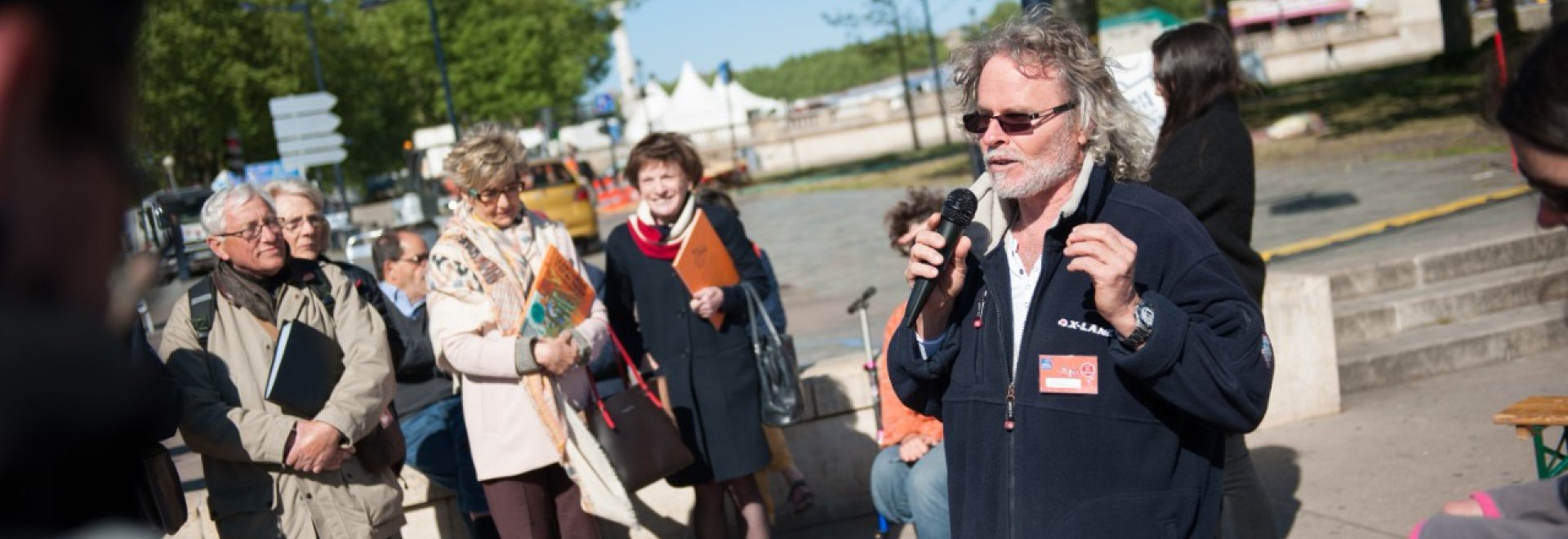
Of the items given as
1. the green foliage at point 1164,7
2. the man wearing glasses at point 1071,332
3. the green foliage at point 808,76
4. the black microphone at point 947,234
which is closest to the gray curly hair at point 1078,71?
the man wearing glasses at point 1071,332

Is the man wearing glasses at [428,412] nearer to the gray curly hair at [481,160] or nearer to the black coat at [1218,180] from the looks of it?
the gray curly hair at [481,160]

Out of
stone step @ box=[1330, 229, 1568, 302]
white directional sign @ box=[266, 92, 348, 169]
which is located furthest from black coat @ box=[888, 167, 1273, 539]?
white directional sign @ box=[266, 92, 348, 169]

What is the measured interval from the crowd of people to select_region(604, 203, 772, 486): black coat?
0.01 meters

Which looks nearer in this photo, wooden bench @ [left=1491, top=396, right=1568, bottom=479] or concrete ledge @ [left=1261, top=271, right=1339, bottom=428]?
wooden bench @ [left=1491, top=396, right=1568, bottom=479]

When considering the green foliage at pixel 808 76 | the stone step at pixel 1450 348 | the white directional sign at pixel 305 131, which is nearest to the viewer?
the stone step at pixel 1450 348

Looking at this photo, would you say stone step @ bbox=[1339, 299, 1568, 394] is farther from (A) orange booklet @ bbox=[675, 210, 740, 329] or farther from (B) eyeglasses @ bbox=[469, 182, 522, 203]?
(B) eyeglasses @ bbox=[469, 182, 522, 203]

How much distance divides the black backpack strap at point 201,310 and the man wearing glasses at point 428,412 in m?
1.01

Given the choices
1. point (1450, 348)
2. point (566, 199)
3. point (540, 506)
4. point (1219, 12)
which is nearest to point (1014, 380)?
point (540, 506)

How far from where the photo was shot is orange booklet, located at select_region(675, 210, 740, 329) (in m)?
5.54

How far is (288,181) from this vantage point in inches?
239

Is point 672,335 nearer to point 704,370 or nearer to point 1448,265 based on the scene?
point 704,370

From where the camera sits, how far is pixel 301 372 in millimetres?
4727

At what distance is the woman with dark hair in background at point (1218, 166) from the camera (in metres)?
4.88

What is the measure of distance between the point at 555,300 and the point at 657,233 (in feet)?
1.99
